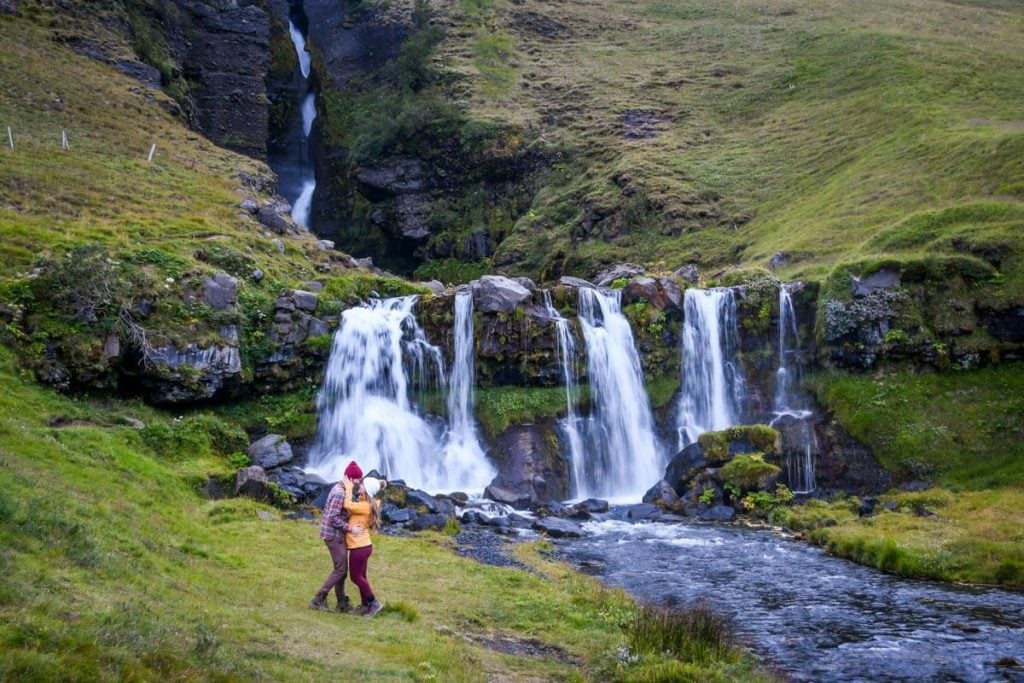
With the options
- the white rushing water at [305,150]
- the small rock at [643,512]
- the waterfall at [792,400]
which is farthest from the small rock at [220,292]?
the white rushing water at [305,150]

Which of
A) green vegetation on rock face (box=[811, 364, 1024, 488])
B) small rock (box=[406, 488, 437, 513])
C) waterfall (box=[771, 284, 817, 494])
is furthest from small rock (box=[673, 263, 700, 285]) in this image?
small rock (box=[406, 488, 437, 513])

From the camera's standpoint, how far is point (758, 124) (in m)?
53.8

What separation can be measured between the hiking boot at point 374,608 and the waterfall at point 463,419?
14.8 metres

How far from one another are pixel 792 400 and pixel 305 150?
44.5m

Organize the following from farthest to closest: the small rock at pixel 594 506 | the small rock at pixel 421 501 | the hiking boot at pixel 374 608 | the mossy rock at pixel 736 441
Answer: the mossy rock at pixel 736 441 → the small rock at pixel 594 506 → the small rock at pixel 421 501 → the hiking boot at pixel 374 608

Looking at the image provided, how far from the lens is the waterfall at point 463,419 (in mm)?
26859

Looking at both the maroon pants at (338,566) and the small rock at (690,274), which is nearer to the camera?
the maroon pants at (338,566)

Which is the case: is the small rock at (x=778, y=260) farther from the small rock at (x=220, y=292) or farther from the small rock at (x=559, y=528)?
the small rock at (x=220, y=292)

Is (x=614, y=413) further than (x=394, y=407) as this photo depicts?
A: Yes

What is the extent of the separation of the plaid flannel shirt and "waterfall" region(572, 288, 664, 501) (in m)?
16.5

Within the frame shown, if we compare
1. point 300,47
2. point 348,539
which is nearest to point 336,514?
point 348,539

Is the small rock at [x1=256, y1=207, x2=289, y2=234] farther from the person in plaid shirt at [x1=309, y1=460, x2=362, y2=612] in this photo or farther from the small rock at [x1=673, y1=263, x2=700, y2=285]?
the person in plaid shirt at [x1=309, y1=460, x2=362, y2=612]

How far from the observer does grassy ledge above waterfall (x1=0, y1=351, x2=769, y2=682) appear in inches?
265

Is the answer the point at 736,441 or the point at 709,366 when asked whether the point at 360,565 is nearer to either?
the point at 736,441
